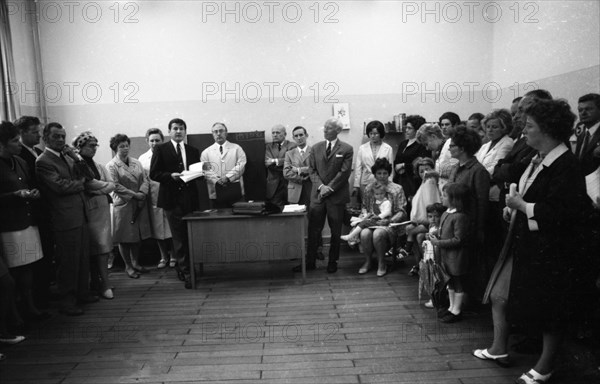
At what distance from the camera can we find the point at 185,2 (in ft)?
21.3

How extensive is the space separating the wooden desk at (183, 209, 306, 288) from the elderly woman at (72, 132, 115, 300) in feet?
2.57

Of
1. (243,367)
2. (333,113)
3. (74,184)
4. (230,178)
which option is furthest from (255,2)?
(243,367)

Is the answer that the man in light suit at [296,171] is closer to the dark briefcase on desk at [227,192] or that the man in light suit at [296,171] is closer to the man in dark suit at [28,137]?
the dark briefcase on desk at [227,192]

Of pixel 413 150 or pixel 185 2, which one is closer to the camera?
pixel 413 150

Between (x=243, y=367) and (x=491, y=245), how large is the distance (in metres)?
2.13

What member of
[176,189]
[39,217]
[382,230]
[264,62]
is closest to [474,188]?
[382,230]

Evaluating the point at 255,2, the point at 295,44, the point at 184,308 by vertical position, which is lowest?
the point at 184,308

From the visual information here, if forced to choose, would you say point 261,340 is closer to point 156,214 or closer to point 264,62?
point 156,214

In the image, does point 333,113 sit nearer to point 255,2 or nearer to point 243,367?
point 255,2

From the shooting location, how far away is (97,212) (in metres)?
4.39

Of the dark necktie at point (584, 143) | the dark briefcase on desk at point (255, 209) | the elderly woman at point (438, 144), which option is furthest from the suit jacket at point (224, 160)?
the dark necktie at point (584, 143)

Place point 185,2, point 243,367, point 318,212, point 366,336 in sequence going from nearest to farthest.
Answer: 1. point 243,367
2. point 366,336
3. point 318,212
4. point 185,2

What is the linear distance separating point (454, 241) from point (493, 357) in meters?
0.90

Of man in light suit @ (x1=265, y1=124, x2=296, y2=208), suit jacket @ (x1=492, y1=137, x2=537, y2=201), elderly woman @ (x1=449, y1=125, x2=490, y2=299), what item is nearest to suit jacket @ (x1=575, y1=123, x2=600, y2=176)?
suit jacket @ (x1=492, y1=137, x2=537, y2=201)
